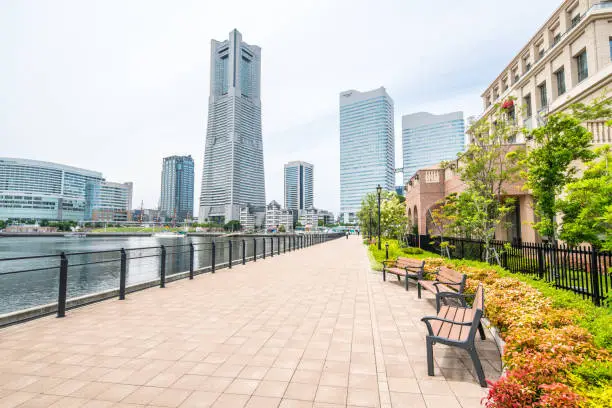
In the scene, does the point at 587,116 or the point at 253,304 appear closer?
the point at 253,304

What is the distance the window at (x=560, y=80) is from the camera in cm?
2125

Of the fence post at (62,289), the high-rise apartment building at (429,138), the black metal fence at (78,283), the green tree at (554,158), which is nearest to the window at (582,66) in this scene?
the green tree at (554,158)

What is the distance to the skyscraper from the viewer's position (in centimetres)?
18088

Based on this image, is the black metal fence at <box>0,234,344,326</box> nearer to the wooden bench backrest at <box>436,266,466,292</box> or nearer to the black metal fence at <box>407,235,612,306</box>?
the wooden bench backrest at <box>436,266,466,292</box>

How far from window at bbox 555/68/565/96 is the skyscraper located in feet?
513

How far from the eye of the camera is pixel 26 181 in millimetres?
165375

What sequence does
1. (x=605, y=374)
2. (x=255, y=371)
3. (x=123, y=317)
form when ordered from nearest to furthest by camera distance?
(x=605, y=374) → (x=255, y=371) → (x=123, y=317)

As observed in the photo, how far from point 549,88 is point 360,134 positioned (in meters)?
172

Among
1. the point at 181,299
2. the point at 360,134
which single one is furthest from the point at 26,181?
the point at 181,299

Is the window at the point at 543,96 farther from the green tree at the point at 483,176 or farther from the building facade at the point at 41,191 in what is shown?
the building facade at the point at 41,191

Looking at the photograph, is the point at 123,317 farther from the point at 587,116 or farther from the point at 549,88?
the point at 549,88

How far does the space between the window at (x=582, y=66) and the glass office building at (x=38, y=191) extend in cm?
21034

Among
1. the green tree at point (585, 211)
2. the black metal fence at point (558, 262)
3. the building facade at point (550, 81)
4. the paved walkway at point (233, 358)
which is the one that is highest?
the building facade at point (550, 81)

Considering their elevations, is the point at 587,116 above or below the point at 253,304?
above
